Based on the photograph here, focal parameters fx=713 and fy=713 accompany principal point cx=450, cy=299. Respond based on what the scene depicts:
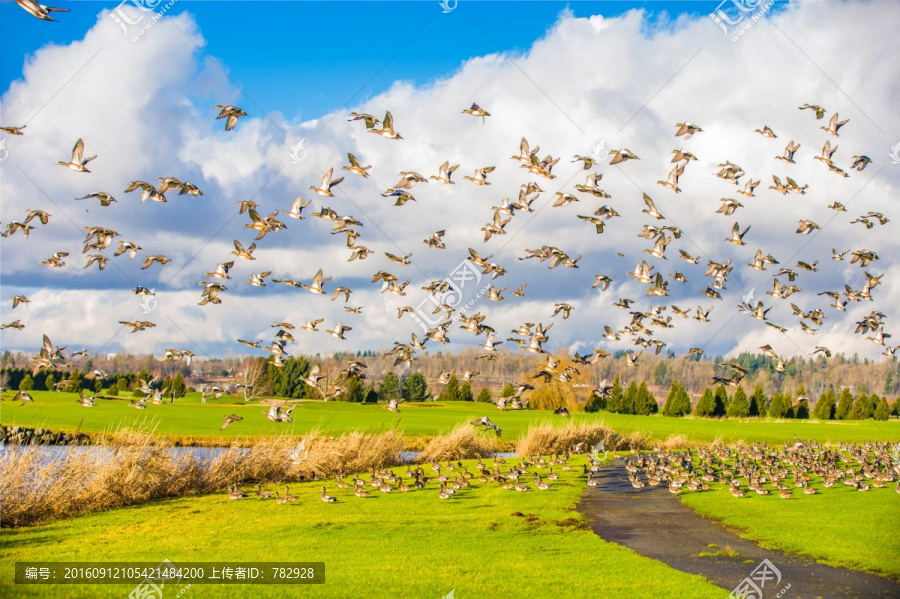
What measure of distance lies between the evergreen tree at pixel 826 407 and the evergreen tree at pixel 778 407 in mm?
4420

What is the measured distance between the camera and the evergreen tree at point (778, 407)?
4119 inches

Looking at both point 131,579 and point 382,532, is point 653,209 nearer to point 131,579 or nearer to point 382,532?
point 382,532

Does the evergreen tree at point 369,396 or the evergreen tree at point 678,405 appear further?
the evergreen tree at point 369,396

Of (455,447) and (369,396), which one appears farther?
(369,396)

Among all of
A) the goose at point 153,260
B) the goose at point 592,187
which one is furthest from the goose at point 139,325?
the goose at point 592,187

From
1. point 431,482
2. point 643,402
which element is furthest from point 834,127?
point 643,402

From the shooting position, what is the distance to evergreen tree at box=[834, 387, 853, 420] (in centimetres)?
10400

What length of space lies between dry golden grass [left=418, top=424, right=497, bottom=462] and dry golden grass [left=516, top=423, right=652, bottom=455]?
11.1 feet

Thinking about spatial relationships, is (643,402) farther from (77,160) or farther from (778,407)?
(77,160)

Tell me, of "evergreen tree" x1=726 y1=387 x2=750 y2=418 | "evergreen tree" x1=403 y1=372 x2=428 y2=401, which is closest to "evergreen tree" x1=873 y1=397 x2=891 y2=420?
"evergreen tree" x1=726 y1=387 x2=750 y2=418

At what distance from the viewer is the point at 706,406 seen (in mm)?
105875

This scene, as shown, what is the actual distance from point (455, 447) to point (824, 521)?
1026 inches

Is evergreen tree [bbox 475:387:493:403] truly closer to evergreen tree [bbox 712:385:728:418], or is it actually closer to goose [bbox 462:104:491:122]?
evergreen tree [bbox 712:385:728:418]

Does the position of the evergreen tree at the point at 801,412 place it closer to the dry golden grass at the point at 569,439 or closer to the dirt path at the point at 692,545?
the dry golden grass at the point at 569,439
